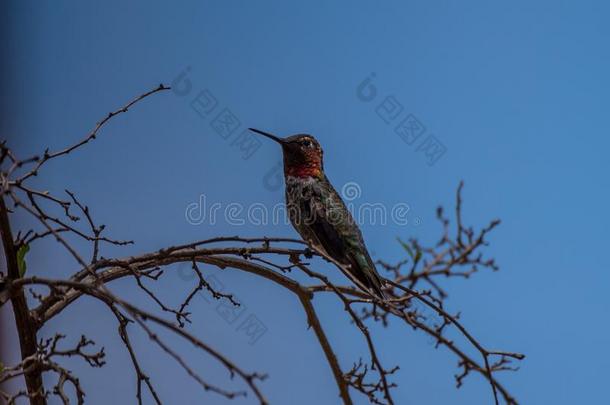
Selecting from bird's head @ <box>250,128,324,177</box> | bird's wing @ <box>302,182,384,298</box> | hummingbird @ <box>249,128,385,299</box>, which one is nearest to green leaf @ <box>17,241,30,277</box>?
hummingbird @ <box>249,128,385,299</box>

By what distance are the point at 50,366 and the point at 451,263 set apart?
2750 mm

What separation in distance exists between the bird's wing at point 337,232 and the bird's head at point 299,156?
38 centimetres

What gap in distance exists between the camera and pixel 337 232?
683 centimetres

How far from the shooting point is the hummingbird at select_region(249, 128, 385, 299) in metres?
6.67

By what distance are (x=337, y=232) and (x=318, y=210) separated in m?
0.31

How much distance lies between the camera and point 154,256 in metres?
3.49

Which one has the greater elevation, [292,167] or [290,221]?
[292,167]

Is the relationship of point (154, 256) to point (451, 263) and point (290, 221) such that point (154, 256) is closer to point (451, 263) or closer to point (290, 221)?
point (451, 263)

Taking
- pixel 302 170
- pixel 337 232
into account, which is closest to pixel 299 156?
pixel 302 170

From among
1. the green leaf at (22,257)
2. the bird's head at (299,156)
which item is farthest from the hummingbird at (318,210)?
the green leaf at (22,257)

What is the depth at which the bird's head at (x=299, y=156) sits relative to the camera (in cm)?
745

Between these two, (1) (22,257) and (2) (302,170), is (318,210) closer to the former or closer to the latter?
(2) (302,170)

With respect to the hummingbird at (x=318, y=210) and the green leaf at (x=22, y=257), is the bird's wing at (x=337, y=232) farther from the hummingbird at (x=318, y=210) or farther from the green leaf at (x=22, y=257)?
the green leaf at (x=22, y=257)

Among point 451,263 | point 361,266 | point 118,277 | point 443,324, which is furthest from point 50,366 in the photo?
point 361,266
